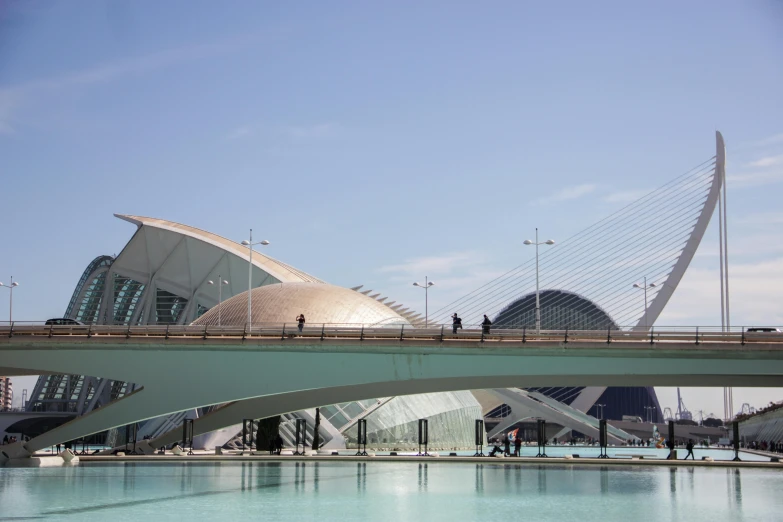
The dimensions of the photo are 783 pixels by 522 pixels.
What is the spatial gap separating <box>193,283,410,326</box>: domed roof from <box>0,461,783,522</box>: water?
14808 mm

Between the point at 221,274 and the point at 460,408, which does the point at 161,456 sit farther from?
the point at 221,274

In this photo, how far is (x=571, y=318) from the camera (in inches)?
6373

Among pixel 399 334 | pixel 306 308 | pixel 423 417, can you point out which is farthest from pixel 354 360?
pixel 423 417

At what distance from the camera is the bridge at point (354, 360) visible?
39625 mm

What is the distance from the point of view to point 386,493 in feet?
89.9

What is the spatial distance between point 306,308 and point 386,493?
92.7ft

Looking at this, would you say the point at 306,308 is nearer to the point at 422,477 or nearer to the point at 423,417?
the point at 423,417

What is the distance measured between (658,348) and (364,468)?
42.0 feet

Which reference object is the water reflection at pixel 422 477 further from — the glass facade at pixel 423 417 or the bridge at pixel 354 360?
the glass facade at pixel 423 417

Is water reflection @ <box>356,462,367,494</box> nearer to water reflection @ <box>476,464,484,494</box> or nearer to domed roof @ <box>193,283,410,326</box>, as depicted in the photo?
water reflection @ <box>476,464,484,494</box>

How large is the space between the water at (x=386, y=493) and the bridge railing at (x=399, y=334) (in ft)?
17.5

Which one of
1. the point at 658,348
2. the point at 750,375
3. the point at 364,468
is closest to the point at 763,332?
the point at 750,375

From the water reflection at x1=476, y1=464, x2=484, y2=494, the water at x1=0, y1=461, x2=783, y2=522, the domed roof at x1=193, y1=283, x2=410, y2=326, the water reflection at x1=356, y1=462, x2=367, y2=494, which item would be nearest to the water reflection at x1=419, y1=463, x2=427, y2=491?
the water at x1=0, y1=461, x2=783, y2=522

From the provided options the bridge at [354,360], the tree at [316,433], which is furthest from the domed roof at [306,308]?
the bridge at [354,360]
